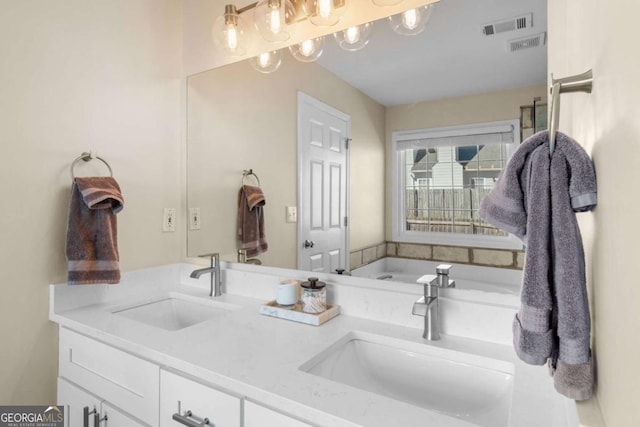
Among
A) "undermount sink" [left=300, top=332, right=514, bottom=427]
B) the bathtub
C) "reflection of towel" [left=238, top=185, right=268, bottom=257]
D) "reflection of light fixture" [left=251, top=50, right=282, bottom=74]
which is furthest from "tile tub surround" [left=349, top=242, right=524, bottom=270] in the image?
"reflection of light fixture" [left=251, top=50, right=282, bottom=74]

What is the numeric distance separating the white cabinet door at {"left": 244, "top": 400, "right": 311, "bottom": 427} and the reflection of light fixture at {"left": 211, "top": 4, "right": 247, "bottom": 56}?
4.72ft

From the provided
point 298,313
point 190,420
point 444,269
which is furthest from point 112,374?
point 444,269

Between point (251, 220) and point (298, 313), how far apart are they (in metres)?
0.55

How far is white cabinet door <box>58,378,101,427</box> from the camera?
114 centimetres

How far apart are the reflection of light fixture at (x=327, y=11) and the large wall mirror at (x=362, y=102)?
74 millimetres

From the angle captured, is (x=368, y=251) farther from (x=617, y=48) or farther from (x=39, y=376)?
(x=39, y=376)

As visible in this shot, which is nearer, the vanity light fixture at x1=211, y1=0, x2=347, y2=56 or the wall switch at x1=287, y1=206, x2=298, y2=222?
the vanity light fixture at x1=211, y1=0, x2=347, y2=56

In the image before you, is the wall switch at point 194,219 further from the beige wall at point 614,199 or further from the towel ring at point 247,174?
the beige wall at point 614,199

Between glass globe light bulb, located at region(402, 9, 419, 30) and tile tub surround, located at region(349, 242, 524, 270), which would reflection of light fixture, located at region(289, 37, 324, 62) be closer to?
glass globe light bulb, located at region(402, 9, 419, 30)

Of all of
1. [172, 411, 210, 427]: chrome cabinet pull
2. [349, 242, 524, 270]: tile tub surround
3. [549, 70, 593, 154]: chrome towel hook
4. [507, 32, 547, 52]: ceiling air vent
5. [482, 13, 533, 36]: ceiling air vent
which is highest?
[482, 13, 533, 36]: ceiling air vent

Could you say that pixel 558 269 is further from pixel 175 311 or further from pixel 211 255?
pixel 175 311

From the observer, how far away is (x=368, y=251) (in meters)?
1.29

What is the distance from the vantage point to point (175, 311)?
160cm

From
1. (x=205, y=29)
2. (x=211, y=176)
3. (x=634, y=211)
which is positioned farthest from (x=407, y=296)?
(x=205, y=29)
